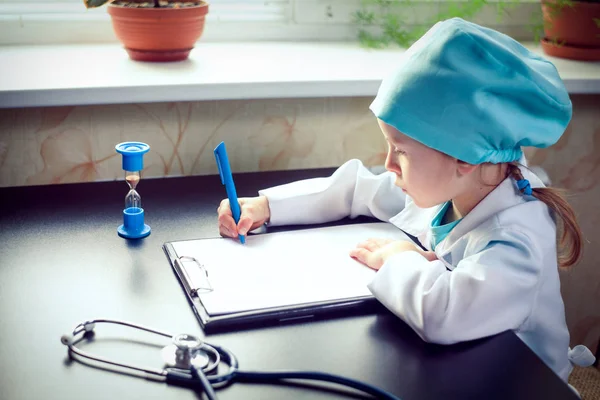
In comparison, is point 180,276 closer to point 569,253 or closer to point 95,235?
point 95,235

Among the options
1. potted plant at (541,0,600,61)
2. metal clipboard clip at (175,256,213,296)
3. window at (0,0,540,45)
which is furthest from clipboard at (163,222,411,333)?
potted plant at (541,0,600,61)

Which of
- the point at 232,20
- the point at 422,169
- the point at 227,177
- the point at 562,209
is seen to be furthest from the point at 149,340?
the point at 232,20

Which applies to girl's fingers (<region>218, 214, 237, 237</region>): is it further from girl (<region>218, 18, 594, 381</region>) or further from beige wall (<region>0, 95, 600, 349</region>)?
beige wall (<region>0, 95, 600, 349</region>)

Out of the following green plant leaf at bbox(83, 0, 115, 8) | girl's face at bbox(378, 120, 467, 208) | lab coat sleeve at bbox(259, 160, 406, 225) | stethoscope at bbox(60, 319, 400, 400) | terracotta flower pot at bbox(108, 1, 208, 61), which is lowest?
lab coat sleeve at bbox(259, 160, 406, 225)

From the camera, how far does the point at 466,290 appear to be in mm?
855

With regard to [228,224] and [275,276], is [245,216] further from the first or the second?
[275,276]

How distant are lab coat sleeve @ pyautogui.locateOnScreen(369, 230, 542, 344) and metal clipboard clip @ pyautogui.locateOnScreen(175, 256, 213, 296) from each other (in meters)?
0.20

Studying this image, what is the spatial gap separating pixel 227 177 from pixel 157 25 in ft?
1.32

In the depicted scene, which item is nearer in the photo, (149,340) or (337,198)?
(149,340)

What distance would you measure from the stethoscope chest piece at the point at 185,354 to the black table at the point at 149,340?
2 cm

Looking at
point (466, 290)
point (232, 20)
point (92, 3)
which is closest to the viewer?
point (466, 290)

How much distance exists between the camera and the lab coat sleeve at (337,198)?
113 cm

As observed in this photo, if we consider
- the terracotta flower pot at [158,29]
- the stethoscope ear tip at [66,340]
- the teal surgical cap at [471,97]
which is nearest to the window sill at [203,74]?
the terracotta flower pot at [158,29]

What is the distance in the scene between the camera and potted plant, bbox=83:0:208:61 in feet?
4.20
